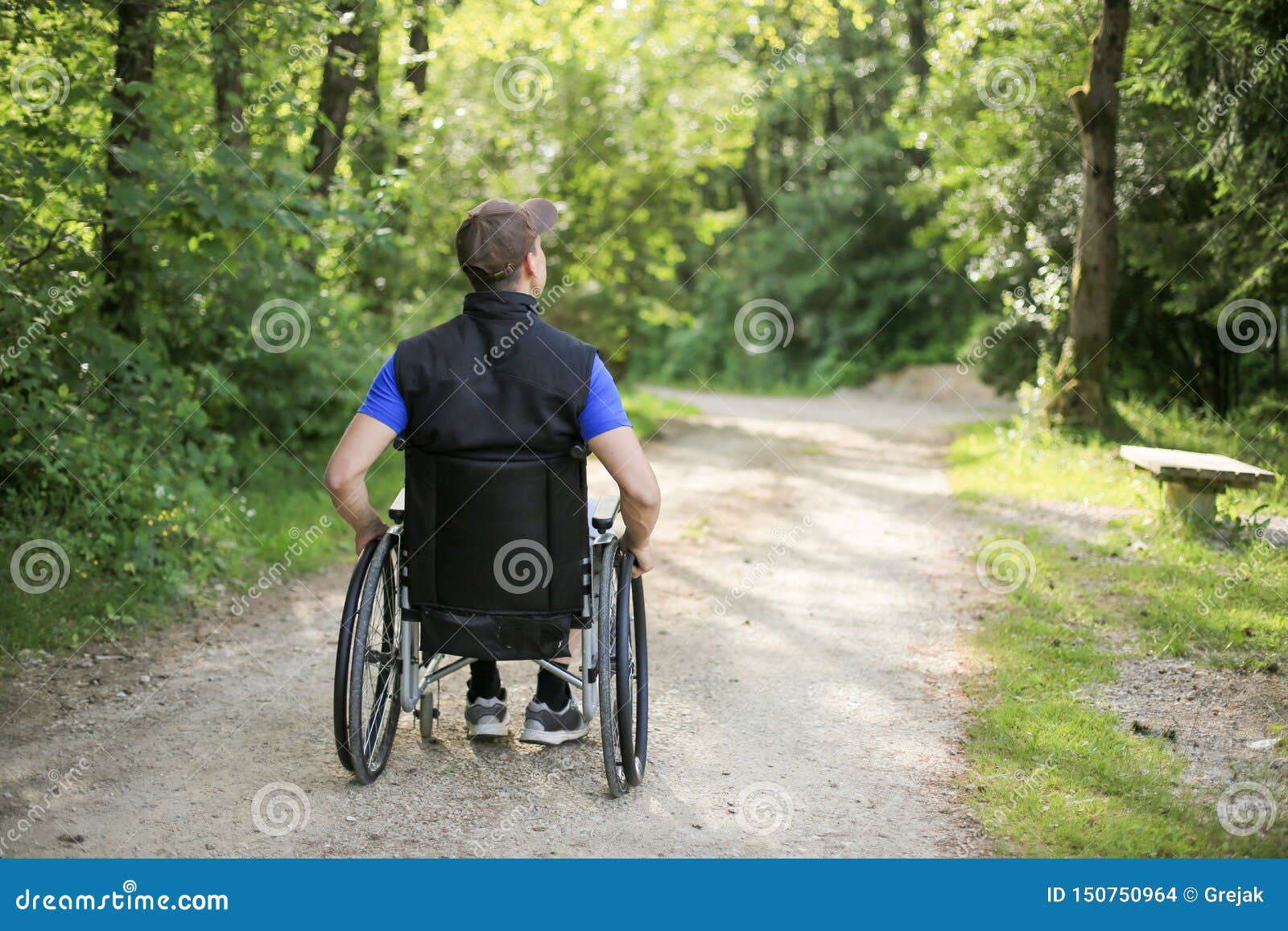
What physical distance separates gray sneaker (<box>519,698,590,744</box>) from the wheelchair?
0.38 m

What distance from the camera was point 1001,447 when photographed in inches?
444

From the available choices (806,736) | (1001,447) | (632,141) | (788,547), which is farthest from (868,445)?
(806,736)

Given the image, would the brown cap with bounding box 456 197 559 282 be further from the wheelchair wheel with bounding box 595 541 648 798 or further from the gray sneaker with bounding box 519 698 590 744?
the gray sneaker with bounding box 519 698 590 744

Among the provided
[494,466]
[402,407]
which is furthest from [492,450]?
[402,407]

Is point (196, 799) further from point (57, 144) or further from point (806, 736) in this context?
point (57, 144)

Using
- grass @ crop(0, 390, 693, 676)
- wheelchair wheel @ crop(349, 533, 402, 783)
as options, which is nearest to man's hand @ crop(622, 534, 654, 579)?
wheelchair wheel @ crop(349, 533, 402, 783)

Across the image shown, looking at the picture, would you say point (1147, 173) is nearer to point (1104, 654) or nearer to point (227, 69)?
point (1104, 654)

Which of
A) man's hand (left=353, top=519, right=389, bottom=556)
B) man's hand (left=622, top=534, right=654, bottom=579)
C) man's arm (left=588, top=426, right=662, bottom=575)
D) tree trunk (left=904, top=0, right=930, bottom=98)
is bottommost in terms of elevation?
man's hand (left=622, top=534, right=654, bottom=579)

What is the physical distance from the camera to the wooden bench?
6.57 meters

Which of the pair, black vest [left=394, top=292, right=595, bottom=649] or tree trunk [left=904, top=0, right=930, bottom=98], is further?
tree trunk [left=904, top=0, right=930, bottom=98]

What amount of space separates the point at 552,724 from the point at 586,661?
0.52 m

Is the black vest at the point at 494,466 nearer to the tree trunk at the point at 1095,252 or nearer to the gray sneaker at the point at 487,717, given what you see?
the gray sneaker at the point at 487,717

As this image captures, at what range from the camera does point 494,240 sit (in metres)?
3.54

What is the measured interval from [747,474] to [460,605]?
789 centimetres
